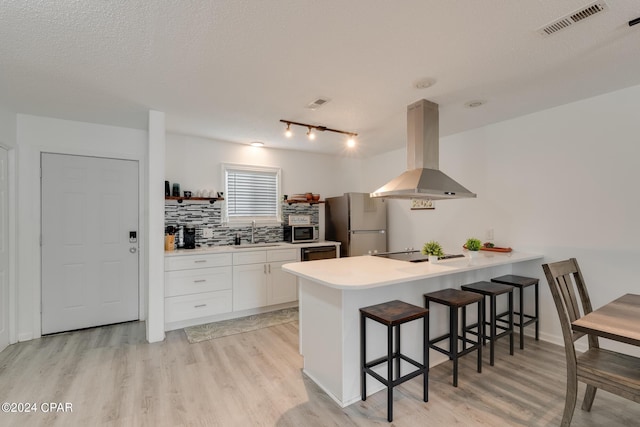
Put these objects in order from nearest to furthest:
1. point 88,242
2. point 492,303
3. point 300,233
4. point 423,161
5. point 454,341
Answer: point 454,341, point 492,303, point 423,161, point 88,242, point 300,233

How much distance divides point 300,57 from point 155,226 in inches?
89.6

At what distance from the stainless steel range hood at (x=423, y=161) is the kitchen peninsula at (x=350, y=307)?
2.10ft

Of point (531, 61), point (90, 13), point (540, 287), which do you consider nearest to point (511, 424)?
point (540, 287)

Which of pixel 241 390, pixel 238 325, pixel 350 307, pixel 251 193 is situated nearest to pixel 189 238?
pixel 251 193

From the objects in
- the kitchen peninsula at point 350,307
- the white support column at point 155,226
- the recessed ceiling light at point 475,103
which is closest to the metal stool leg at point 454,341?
the kitchen peninsula at point 350,307

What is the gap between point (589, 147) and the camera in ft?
9.14

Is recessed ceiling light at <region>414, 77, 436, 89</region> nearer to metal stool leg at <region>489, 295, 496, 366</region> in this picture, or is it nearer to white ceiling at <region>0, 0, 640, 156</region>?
white ceiling at <region>0, 0, 640, 156</region>

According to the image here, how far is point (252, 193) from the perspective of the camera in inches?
180

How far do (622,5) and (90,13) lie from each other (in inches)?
112

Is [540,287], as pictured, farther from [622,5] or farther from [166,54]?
[166,54]

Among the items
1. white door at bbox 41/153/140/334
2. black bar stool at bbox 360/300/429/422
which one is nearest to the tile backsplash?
A: white door at bbox 41/153/140/334

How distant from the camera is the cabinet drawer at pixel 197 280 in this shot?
3.39m

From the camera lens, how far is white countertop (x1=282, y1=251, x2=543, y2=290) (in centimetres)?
195

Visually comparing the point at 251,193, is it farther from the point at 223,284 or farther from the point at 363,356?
the point at 363,356
